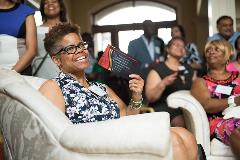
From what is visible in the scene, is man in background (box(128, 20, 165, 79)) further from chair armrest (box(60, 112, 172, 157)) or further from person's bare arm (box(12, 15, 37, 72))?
chair armrest (box(60, 112, 172, 157))

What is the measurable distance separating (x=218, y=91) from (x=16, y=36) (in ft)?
4.29

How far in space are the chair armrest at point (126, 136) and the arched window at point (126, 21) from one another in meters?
8.46

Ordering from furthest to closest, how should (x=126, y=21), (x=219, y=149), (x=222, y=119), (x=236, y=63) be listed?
(x=126, y=21)
(x=236, y=63)
(x=222, y=119)
(x=219, y=149)

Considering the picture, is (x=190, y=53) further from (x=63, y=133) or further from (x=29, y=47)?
(x=63, y=133)

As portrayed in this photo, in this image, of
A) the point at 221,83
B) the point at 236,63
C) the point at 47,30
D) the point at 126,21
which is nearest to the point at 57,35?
the point at 47,30

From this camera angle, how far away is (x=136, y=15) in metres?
10.7

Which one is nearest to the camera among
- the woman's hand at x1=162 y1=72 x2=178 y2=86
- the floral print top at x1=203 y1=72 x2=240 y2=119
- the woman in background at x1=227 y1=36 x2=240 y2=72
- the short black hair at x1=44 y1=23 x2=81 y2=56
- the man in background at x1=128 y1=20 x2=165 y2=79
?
the short black hair at x1=44 y1=23 x2=81 y2=56

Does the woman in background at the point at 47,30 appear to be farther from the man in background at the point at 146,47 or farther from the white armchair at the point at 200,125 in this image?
the man in background at the point at 146,47

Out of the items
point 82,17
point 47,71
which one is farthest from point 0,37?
point 82,17

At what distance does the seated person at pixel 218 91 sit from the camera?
250cm

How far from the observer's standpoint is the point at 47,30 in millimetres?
2764

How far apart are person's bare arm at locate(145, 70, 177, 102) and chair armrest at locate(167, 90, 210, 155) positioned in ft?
1.50

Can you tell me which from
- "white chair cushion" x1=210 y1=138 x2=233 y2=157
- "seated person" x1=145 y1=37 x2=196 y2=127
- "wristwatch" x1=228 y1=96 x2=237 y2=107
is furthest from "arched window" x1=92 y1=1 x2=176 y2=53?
"white chair cushion" x1=210 y1=138 x2=233 y2=157

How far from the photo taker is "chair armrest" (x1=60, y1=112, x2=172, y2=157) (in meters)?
1.33
